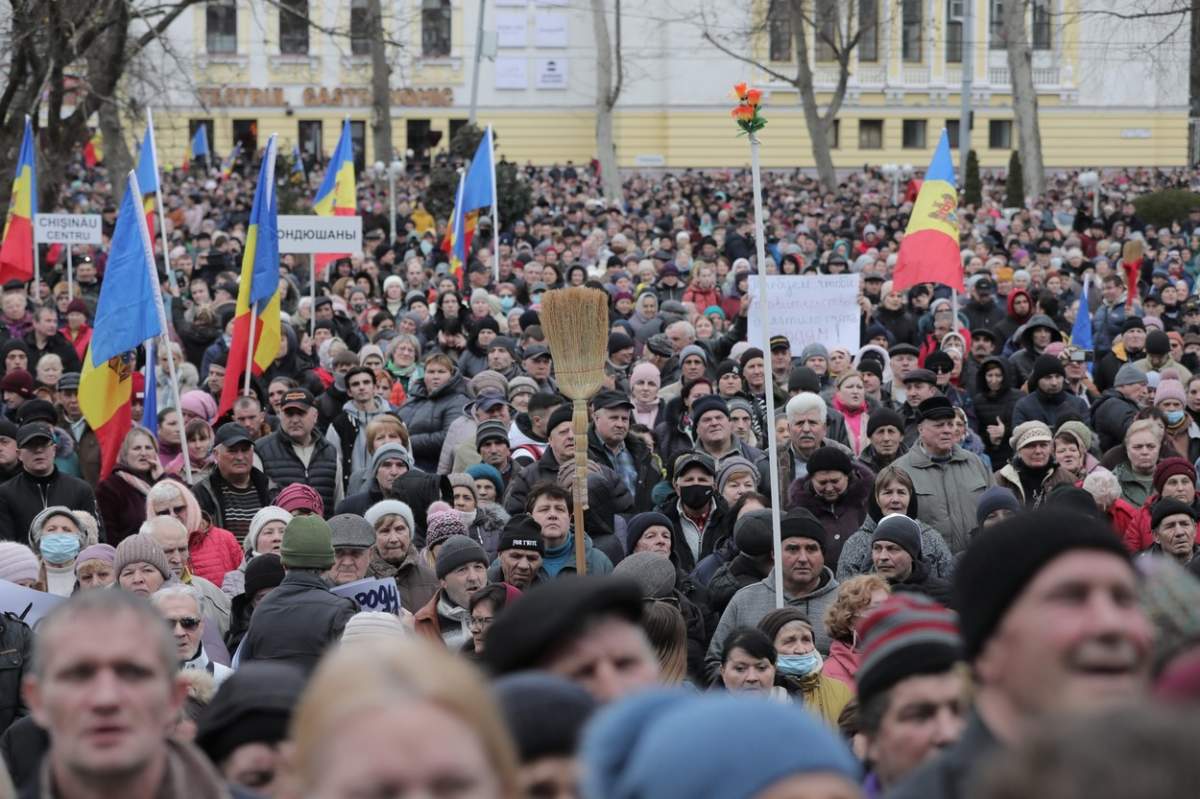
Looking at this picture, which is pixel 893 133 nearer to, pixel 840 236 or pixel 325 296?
pixel 840 236

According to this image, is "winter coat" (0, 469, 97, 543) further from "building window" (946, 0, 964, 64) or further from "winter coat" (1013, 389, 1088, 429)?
"building window" (946, 0, 964, 64)

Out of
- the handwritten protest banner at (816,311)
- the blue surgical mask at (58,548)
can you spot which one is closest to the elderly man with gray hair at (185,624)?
the blue surgical mask at (58,548)

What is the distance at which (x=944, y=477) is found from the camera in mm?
9398

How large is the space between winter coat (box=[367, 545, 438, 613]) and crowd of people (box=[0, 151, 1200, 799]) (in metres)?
0.01

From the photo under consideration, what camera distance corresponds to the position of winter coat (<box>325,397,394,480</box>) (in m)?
11.0

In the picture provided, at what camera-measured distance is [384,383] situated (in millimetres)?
13125

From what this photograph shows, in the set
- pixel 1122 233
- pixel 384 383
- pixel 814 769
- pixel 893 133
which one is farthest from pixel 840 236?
pixel 893 133

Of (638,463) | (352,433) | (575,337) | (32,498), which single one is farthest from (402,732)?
(352,433)

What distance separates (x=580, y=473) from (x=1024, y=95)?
31.6 meters

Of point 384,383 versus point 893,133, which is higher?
point 893,133

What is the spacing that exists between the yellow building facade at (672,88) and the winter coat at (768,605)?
50.8 metres

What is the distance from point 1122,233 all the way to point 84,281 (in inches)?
598

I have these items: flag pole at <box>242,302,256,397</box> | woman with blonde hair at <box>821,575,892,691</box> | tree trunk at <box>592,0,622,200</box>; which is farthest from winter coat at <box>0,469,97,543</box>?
tree trunk at <box>592,0,622,200</box>

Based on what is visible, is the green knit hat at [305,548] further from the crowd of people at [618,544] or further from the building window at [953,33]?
the building window at [953,33]
